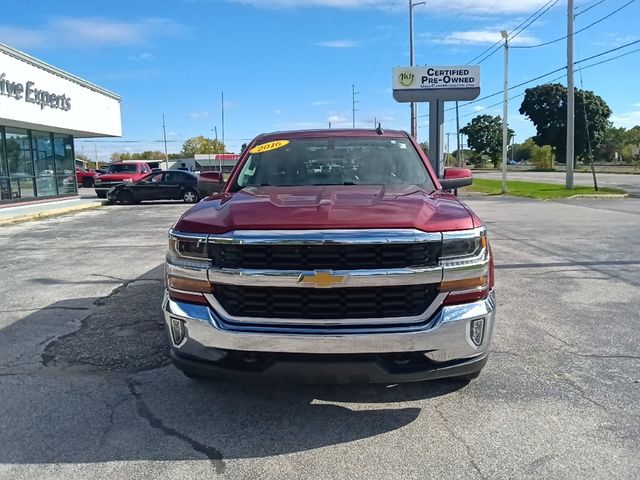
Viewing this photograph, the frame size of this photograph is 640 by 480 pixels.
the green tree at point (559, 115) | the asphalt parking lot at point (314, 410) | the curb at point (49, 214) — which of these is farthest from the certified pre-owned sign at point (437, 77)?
the green tree at point (559, 115)

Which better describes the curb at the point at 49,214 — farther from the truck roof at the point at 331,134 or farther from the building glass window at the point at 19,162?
the truck roof at the point at 331,134

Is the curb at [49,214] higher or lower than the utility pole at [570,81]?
lower

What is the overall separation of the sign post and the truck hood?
76.6ft

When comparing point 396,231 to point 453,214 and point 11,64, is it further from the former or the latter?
point 11,64

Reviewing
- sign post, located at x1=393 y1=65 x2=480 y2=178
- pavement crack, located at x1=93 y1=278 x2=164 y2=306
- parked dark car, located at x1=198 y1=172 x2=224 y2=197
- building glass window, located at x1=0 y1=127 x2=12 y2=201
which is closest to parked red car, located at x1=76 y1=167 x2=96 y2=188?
building glass window, located at x1=0 y1=127 x2=12 y2=201

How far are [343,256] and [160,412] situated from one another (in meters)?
1.65

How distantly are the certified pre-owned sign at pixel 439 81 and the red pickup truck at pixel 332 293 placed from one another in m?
25.0

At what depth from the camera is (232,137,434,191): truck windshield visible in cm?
454

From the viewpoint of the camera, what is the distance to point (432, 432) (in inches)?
125

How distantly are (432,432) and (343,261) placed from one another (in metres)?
1.20

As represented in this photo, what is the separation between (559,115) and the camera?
75.8 meters

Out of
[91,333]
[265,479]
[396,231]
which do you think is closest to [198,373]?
[265,479]

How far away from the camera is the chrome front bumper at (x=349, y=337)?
2.88 meters

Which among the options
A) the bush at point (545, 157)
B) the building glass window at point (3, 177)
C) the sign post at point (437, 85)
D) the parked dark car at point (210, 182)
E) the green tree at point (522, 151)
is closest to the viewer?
the parked dark car at point (210, 182)
